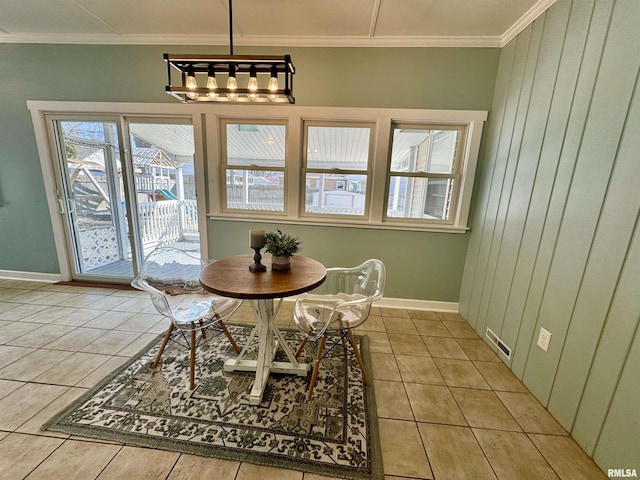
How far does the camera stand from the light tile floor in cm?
117

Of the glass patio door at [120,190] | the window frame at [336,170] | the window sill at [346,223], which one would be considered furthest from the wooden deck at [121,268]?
the window frame at [336,170]

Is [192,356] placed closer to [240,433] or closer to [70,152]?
[240,433]

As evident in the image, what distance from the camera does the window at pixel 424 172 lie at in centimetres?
255

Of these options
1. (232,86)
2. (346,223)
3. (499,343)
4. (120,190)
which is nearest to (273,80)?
(232,86)

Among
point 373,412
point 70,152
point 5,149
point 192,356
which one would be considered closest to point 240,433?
point 192,356

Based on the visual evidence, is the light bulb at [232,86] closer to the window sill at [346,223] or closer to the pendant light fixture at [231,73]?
the pendant light fixture at [231,73]

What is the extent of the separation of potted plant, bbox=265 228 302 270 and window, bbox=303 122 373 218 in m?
1.19

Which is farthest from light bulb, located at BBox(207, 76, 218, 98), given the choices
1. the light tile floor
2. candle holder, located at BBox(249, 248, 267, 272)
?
the light tile floor

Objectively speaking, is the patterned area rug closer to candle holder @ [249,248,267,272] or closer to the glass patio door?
candle holder @ [249,248,267,272]

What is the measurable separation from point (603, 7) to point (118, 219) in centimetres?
452

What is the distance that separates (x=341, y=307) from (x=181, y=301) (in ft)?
4.05

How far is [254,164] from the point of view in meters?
Answer: 2.71

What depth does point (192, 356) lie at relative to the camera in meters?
1.59

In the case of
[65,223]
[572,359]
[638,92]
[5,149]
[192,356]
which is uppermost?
[638,92]
